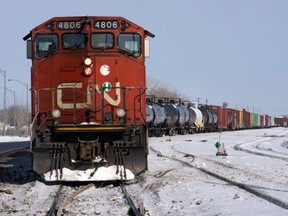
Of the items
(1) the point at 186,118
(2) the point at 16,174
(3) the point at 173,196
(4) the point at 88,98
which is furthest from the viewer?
(1) the point at 186,118

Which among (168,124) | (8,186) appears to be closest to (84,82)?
(8,186)

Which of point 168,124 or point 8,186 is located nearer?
point 8,186

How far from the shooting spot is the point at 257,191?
10.6 metres

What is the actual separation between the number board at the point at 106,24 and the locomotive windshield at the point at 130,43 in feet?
0.89

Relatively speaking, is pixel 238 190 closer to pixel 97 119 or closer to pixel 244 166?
pixel 97 119

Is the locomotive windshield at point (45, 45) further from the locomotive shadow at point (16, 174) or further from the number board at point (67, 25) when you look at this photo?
the locomotive shadow at point (16, 174)

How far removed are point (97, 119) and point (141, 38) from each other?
2.26m

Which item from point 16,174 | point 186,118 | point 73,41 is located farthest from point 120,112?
point 186,118

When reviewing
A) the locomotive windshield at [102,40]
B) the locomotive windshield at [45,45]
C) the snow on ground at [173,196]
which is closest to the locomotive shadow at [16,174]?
the snow on ground at [173,196]

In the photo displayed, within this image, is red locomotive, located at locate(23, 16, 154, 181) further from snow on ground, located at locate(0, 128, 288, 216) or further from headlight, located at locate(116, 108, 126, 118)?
snow on ground, located at locate(0, 128, 288, 216)

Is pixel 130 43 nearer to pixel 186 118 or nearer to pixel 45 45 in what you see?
pixel 45 45

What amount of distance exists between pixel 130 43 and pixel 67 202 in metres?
4.83

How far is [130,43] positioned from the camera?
12977 mm

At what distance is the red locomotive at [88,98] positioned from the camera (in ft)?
39.2
